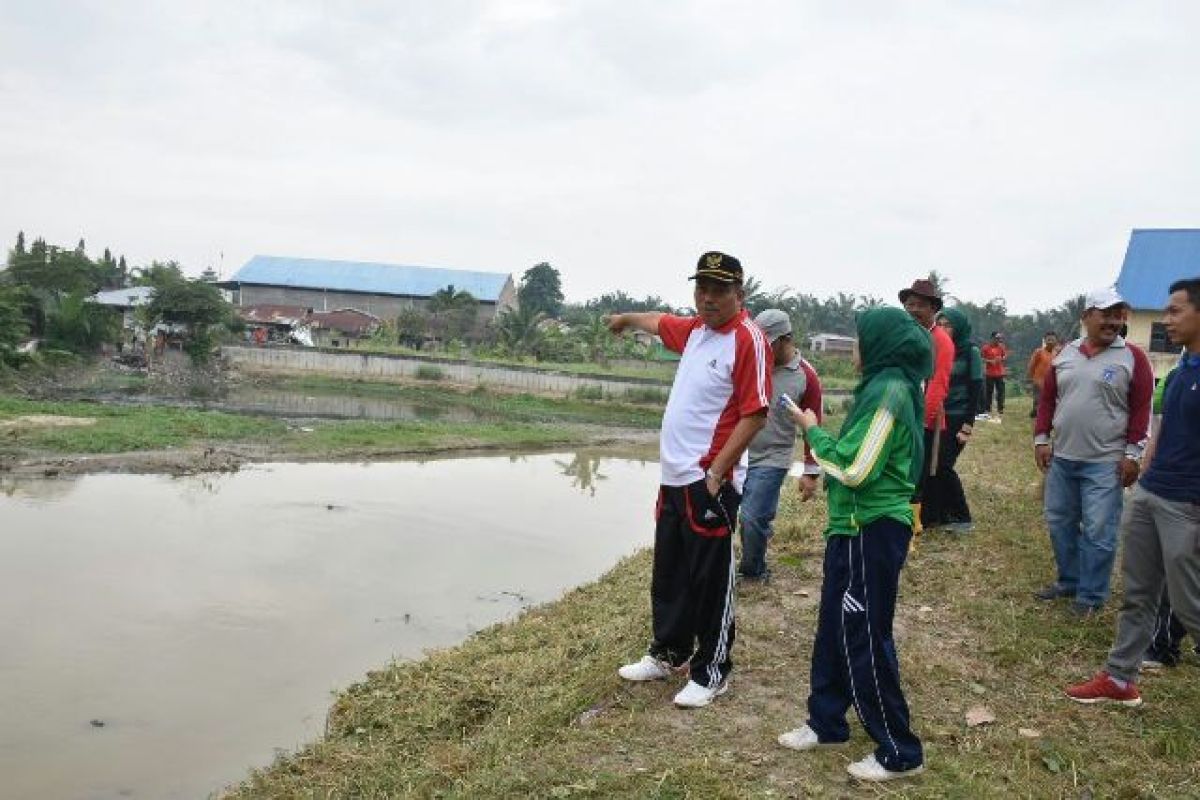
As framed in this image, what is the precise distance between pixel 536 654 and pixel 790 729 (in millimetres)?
2134

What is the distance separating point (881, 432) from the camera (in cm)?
316

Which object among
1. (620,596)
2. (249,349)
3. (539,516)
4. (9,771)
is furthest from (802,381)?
(249,349)

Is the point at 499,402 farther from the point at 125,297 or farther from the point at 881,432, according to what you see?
the point at 881,432

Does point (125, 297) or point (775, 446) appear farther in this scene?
point (125, 297)

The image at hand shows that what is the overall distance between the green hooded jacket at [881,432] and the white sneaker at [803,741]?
33.3 inches

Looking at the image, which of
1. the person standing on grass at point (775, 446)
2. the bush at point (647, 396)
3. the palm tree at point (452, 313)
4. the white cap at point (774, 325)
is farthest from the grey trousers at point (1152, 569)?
the palm tree at point (452, 313)

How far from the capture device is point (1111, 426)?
4844 millimetres

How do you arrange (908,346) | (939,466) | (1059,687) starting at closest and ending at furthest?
(908,346) < (1059,687) < (939,466)

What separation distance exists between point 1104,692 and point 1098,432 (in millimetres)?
1505

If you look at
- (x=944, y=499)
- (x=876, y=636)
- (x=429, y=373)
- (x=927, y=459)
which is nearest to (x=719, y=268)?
(x=876, y=636)

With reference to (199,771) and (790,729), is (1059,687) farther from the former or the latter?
(199,771)

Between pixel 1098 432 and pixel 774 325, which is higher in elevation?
pixel 774 325

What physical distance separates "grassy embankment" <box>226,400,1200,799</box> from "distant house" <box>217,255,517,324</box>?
5055cm

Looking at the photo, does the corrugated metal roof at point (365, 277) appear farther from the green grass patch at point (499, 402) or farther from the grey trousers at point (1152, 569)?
the grey trousers at point (1152, 569)
